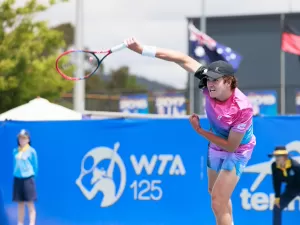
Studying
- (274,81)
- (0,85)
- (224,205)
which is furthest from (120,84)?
(224,205)

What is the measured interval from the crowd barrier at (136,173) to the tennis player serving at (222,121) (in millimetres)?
4047

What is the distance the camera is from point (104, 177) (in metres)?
11.8

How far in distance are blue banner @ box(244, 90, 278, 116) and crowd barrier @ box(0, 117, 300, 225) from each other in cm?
1871

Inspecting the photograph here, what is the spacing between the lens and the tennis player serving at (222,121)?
651 centimetres

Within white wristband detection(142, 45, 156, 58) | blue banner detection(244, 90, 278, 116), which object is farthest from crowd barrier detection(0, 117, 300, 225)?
blue banner detection(244, 90, 278, 116)

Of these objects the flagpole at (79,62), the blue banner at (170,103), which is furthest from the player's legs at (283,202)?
the blue banner at (170,103)

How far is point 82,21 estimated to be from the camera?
18172 millimetres

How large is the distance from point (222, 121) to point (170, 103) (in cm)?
2558

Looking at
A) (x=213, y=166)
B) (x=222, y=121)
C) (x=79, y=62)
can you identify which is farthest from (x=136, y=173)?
(x=79, y=62)

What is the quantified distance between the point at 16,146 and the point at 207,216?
11.1 ft

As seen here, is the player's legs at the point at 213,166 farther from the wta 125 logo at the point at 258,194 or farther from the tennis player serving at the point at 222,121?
the wta 125 logo at the point at 258,194

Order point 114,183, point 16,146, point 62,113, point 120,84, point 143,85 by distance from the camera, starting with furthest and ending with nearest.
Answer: point 143,85
point 120,84
point 62,113
point 16,146
point 114,183

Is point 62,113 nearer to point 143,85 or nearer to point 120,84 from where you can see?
point 120,84

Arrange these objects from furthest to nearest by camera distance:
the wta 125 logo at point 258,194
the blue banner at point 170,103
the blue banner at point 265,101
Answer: the blue banner at point 170,103 → the blue banner at point 265,101 → the wta 125 logo at point 258,194
